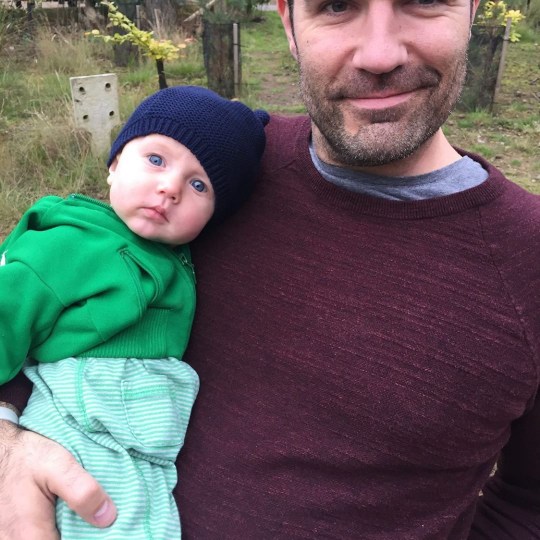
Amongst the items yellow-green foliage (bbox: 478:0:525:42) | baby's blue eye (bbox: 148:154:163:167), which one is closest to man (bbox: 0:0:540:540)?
baby's blue eye (bbox: 148:154:163:167)

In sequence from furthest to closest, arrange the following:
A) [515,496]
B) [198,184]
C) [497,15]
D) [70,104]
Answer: [497,15], [70,104], [515,496], [198,184]

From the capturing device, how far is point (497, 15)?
26.7 feet

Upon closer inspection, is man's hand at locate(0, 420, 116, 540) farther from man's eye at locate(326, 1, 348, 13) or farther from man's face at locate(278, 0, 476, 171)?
man's eye at locate(326, 1, 348, 13)

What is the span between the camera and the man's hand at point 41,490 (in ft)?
4.08

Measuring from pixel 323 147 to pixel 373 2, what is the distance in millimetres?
374

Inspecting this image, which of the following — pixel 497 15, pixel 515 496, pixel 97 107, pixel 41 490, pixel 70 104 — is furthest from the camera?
pixel 497 15

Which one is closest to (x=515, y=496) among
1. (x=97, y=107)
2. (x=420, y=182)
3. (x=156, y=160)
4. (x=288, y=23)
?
(x=420, y=182)

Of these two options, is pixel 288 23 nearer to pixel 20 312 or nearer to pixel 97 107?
pixel 20 312

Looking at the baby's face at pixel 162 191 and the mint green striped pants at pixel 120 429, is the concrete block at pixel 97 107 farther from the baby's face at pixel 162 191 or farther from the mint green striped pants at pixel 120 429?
the mint green striped pants at pixel 120 429

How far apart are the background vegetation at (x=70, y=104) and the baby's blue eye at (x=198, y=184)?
115 inches

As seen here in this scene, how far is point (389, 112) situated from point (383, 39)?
0.51ft

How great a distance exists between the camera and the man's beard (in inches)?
56.2

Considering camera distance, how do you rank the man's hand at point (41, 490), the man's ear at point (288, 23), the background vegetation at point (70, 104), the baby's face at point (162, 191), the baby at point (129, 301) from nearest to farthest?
1. the man's hand at point (41, 490)
2. the baby at point (129, 301)
3. the baby's face at point (162, 191)
4. the man's ear at point (288, 23)
5. the background vegetation at point (70, 104)

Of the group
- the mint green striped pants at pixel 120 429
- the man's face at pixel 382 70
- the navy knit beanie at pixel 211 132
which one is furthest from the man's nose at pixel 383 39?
the mint green striped pants at pixel 120 429
